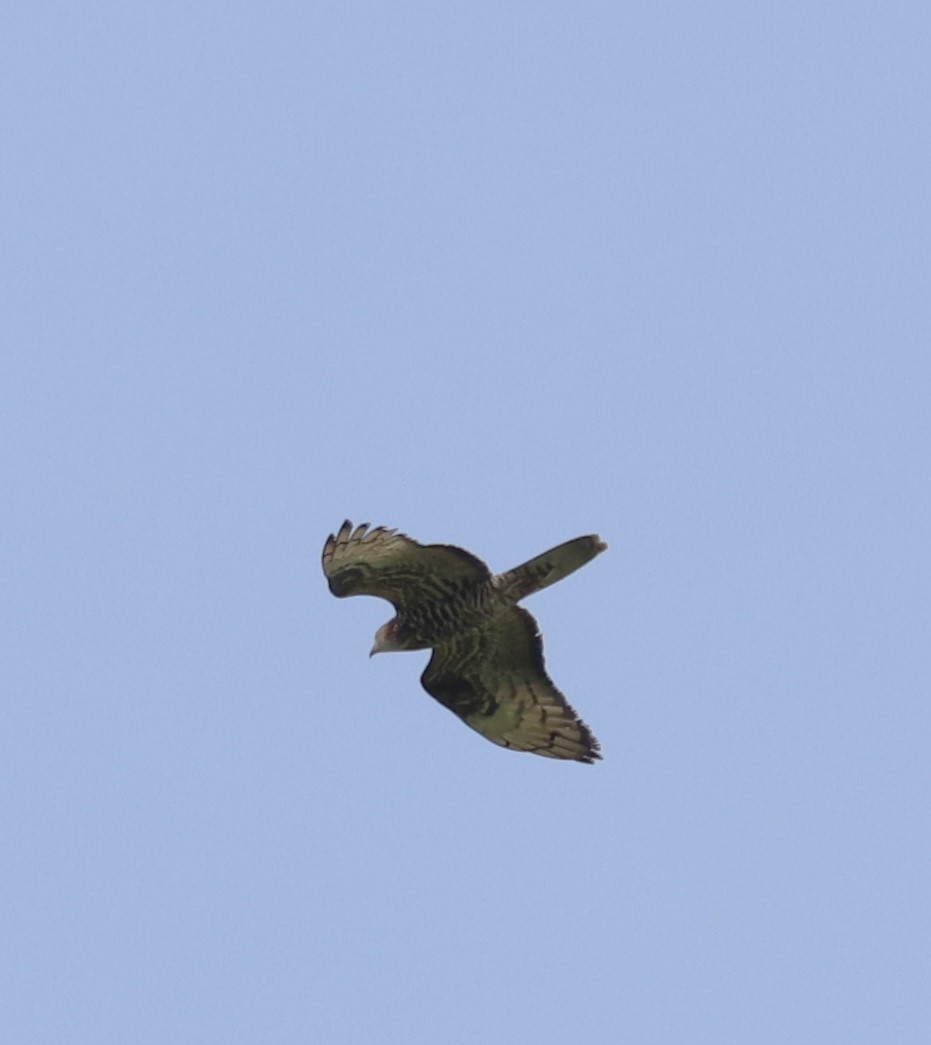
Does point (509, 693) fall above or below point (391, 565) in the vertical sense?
below

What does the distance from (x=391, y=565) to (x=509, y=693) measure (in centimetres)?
198

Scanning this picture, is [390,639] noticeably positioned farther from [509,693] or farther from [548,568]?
[548,568]

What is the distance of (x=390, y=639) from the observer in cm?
1877

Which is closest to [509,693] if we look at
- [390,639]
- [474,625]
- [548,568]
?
[474,625]

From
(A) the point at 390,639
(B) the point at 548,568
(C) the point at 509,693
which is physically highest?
(A) the point at 390,639

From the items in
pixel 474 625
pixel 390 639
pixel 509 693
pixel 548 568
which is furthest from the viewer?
pixel 509 693

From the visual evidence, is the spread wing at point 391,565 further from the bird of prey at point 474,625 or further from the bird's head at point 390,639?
the bird's head at point 390,639

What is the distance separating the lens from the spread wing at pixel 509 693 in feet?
62.3

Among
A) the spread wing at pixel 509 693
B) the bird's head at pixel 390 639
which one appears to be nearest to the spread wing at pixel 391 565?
the bird's head at pixel 390 639

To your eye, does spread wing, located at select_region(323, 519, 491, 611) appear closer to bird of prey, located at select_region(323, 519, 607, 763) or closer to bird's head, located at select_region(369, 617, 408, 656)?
bird of prey, located at select_region(323, 519, 607, 763)

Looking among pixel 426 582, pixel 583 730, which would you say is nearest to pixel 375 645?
pixel 426 582

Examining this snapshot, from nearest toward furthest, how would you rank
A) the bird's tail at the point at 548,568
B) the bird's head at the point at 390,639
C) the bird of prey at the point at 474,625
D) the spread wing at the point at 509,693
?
the bird's tail at the point at 548,568 < the bird of prey at the point at 474,625 < the bird's head at the point at 390,639 < the spread wing at the point at 509,693

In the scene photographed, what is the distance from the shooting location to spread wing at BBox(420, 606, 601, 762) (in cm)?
1898

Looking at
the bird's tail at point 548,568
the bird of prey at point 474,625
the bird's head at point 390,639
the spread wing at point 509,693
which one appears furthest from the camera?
the spread wing at point 509,693
